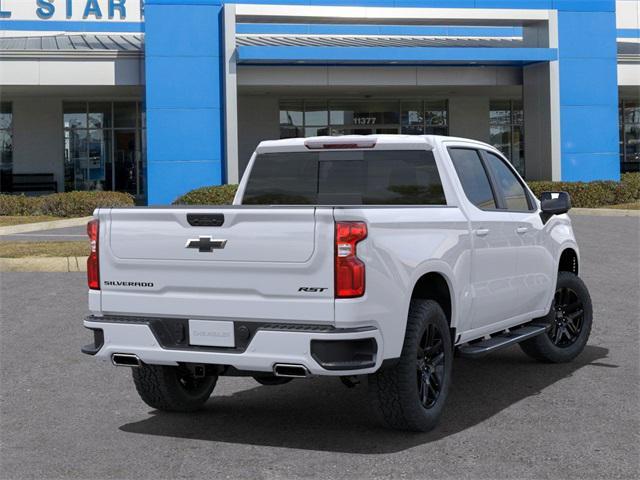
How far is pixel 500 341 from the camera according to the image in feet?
22.4

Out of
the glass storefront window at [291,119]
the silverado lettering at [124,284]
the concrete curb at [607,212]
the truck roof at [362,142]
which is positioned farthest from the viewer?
the glass storefront window at [291,119]

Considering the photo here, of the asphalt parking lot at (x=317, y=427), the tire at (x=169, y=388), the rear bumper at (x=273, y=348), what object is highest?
the rear bumper at (x=273, y=348)

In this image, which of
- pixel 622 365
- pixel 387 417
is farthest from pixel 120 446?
pixel 622 365

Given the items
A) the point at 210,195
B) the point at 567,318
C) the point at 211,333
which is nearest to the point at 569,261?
the point at 567,318

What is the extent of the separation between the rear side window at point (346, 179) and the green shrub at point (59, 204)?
1851 centimetres

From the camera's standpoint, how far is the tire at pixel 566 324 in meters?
8.11

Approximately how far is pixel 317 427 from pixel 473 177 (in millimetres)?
2231

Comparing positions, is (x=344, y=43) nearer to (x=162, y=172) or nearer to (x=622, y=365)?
(x=162, y=172)

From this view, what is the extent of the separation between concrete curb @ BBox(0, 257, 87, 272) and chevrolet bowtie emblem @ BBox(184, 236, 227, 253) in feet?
31.3

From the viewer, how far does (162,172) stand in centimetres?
2630

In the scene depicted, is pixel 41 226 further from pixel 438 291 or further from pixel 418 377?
pixel 418 377

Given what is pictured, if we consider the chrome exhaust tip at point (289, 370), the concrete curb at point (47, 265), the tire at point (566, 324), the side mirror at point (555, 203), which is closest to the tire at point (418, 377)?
the chrome exhaust tip at point (289, 370)

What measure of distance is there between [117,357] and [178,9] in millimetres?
22008

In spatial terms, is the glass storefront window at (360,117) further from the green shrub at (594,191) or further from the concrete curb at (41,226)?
the concrete curb at (41,226)
